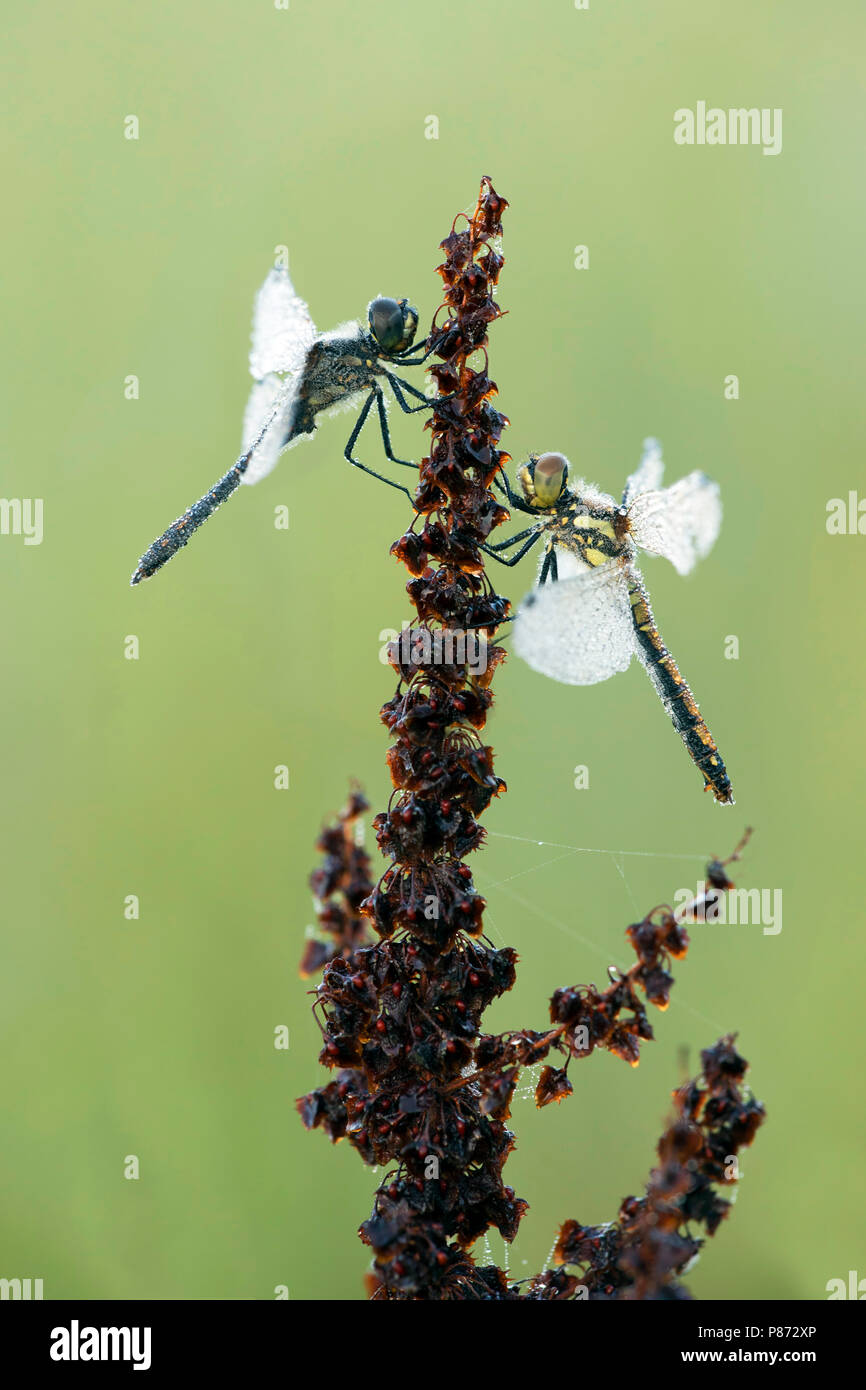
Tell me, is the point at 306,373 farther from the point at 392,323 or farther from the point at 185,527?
the point at 185,527

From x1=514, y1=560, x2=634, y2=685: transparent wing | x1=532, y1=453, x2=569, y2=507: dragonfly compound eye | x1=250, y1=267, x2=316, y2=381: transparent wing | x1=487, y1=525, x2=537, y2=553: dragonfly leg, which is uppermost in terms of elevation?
x1=250, y1=267, x2=316, y2=381: transparent wing

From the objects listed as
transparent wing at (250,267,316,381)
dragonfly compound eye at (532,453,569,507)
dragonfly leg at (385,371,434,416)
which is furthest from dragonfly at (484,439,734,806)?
transparent wing at (250,267,316,381)

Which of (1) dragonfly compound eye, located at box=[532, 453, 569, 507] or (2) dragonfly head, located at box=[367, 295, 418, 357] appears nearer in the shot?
(2) dragonfly head, located at box=[367, 295, 418, 357]

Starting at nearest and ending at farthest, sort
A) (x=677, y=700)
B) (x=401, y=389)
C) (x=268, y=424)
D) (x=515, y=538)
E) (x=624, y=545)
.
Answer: (x=401, y=389) < (x=515, y=538) < (x=268, y=424) < (x=624, y=545) < (x=677, y=700)

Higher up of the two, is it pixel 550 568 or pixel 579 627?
pixel 550 568

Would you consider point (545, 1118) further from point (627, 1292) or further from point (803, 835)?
point (627, 1292)

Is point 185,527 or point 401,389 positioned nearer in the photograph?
point 401,389

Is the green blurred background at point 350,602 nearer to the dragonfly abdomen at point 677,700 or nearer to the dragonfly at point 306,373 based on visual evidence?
the dragonfly at point 306,373

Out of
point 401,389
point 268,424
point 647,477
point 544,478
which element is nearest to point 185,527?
point 268,424

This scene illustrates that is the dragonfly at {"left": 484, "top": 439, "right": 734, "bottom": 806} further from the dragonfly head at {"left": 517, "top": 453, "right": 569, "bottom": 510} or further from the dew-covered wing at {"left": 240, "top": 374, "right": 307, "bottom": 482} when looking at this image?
the dew-covered wing at {"left": 240, "top": 374, "right": 307, "bottom": 482}
